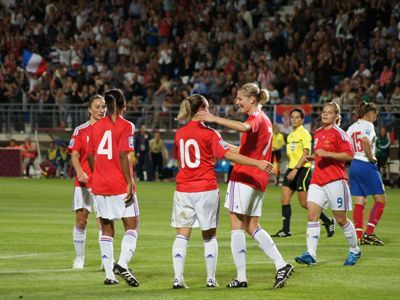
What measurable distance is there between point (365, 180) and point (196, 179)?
611 centimetres

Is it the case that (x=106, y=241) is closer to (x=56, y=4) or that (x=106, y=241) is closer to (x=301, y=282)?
(x=301, y=282)

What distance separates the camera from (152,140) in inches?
1422

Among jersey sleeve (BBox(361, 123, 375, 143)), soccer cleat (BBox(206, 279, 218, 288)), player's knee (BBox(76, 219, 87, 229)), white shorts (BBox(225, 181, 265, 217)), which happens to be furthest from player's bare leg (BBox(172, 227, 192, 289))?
jersey sleeve (BBox(361, 123, 375, 143))

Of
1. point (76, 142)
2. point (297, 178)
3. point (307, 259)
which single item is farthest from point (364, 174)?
point (76, 142)

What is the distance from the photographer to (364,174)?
16.3 m

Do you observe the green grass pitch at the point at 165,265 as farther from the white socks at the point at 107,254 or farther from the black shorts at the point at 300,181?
the black shorts at the point at 300,181

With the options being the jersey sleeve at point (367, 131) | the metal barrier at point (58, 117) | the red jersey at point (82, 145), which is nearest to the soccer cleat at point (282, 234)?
the jersey sleeve at point (367, 131)

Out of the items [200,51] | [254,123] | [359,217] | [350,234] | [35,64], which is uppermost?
[200,51]

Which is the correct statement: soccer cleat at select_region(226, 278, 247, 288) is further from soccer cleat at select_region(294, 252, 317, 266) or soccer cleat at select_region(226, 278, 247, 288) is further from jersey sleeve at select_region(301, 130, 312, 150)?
jersey sleeve at select_region(301, 130, 312, 150)

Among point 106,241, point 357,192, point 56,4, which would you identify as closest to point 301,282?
point 106,241

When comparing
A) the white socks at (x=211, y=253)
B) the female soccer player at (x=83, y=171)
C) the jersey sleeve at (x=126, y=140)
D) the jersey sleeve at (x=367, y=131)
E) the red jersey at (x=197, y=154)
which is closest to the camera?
the red jersey at (x=197, y=154)

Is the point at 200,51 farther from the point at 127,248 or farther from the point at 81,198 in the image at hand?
the point at 127,248

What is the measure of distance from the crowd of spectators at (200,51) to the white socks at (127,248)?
21.7 meters

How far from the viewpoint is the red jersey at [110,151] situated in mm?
11320
